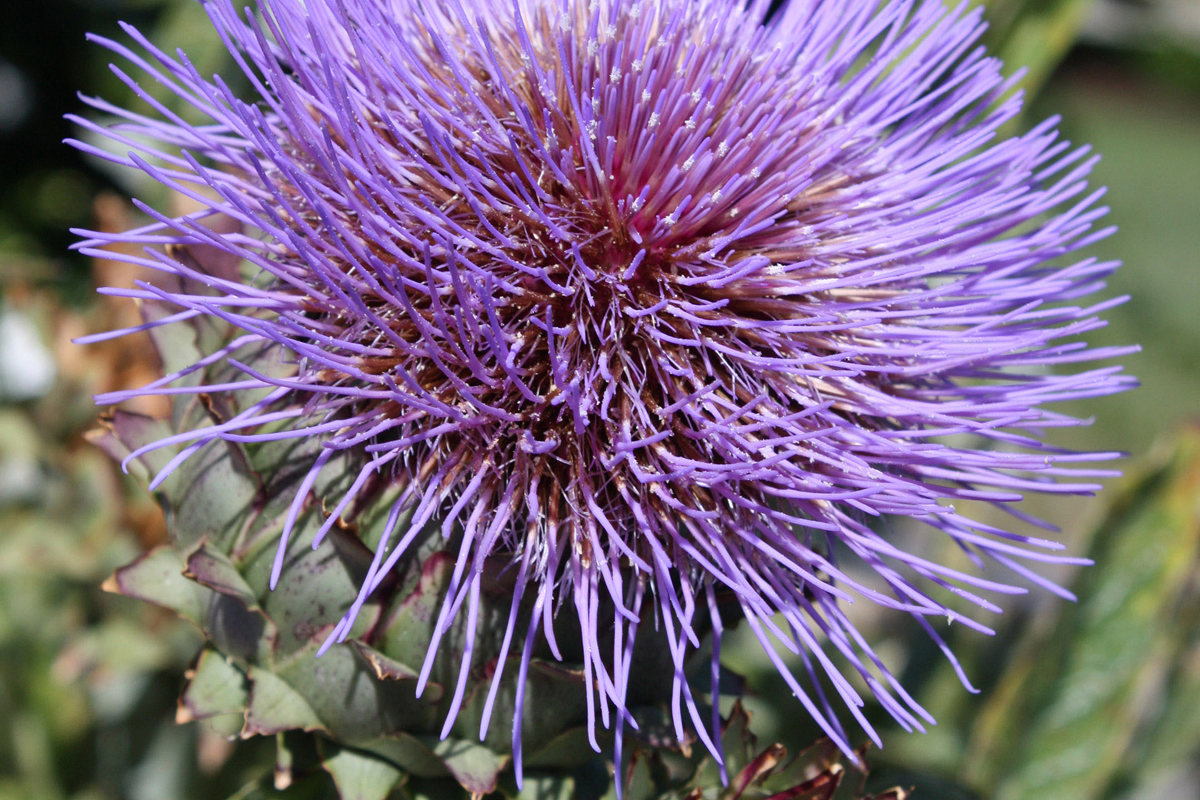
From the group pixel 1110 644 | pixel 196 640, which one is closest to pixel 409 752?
pixel 196 640

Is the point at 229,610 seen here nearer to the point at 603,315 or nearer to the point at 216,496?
the point at 216,496

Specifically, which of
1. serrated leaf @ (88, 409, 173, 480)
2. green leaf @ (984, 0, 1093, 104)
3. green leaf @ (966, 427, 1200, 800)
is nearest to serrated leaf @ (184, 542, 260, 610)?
serrated leaf @ (88, 409, 173, 480)

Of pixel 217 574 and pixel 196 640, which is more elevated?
pixel 217 574

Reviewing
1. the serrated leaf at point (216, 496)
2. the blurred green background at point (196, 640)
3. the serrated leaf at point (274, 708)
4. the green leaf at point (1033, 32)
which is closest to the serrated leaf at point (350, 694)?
the serrated leaf at point (274, 708)

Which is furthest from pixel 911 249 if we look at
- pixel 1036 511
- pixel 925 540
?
pixel 1036 511

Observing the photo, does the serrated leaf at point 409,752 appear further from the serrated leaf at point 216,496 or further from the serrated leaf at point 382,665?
the serrated leaf at point 216,496

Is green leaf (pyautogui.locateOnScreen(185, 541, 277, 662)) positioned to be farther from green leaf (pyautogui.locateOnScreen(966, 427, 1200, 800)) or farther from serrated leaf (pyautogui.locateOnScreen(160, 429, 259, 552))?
green leaf (pyautogui.locateOnScreen(966, 427, 1200, 800))

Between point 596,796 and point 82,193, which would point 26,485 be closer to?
point 82,193
